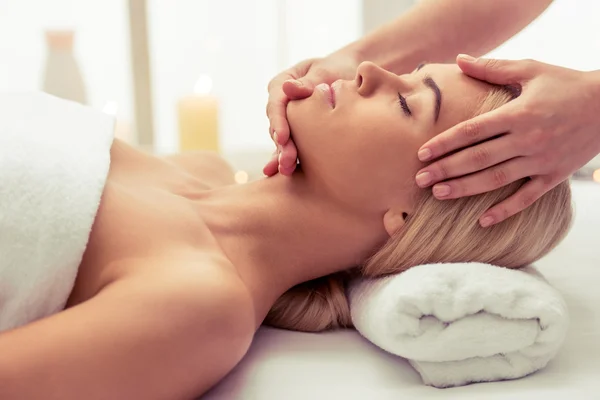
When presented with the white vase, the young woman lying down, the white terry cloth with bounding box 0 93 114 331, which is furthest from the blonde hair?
the white vase

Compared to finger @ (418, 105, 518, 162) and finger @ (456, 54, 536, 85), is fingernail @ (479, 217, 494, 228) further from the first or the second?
finger @ (456, 54, 536, 85)

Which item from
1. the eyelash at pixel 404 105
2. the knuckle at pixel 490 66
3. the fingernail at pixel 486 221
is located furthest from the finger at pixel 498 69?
the fingernail at pixel 486 221

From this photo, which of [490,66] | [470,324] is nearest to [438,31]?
[490,66]

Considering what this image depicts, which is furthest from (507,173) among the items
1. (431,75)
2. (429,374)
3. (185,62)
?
(185,62)

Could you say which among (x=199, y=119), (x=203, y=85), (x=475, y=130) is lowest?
(x=199, y=119)

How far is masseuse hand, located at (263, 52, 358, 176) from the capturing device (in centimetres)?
129

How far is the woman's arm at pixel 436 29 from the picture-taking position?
166 centimetres

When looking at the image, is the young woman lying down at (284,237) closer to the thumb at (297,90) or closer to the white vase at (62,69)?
the thumb at (297,90)

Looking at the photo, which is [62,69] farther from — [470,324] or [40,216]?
[470,324]

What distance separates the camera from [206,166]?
1735mm

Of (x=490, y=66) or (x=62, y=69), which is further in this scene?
(x=62, y=69)

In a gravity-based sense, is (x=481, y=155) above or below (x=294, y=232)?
above

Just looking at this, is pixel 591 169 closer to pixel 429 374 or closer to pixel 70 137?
pixel 429 374

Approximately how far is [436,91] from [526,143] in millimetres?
176
